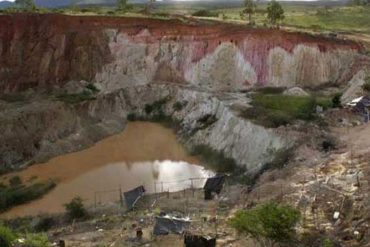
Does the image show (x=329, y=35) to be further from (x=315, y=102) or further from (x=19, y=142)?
(x=19, y=142)

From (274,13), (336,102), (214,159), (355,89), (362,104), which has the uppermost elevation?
(274,13)

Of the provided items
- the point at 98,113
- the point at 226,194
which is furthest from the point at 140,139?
the point at 226,194

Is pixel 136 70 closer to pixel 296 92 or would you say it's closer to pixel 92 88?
pixel 92 88

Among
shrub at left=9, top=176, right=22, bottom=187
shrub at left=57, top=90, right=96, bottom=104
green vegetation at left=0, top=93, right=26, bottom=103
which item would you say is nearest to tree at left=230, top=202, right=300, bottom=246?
shrub at left=9, top=176, right=22, bottom=187

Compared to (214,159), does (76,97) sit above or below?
above

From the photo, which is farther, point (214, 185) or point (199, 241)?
point (214, 185)

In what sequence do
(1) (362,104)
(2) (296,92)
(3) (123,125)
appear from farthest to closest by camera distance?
(3) (123,125) → (2) (296,92) → (1) (362,104)

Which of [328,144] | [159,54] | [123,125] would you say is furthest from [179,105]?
[328,144]
